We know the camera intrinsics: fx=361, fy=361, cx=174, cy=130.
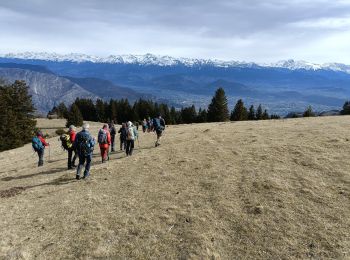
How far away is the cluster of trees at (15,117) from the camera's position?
66.8 meters

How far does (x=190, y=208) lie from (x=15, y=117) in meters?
64.6

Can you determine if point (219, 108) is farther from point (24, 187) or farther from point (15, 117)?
point (24, 187)

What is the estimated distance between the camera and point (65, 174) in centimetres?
2266

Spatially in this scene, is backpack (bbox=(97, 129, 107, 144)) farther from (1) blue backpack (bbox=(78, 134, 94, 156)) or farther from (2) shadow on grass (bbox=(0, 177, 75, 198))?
(1) blue backpack (bbox=(78, 134, 94, 156))

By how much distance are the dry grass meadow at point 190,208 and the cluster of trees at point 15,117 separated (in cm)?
4651

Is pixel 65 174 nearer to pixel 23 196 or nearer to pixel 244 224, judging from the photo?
pixel 23 196

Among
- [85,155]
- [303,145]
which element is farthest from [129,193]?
[303,145]

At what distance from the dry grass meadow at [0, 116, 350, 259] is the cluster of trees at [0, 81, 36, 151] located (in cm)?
4651

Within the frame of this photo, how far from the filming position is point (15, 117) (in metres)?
71.6

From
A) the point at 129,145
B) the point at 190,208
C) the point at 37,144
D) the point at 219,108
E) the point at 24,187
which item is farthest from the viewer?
the point at 219,108

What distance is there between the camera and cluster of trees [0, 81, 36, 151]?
66750 mm

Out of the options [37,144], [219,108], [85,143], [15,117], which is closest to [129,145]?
[37,144]

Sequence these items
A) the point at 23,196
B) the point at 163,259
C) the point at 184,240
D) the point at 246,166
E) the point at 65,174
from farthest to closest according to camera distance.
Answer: the point at 65,174 < the point at 246,166 < the point at 23,196 < the point at 184,240 < the point at 163,259

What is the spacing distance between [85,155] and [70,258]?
817cm
